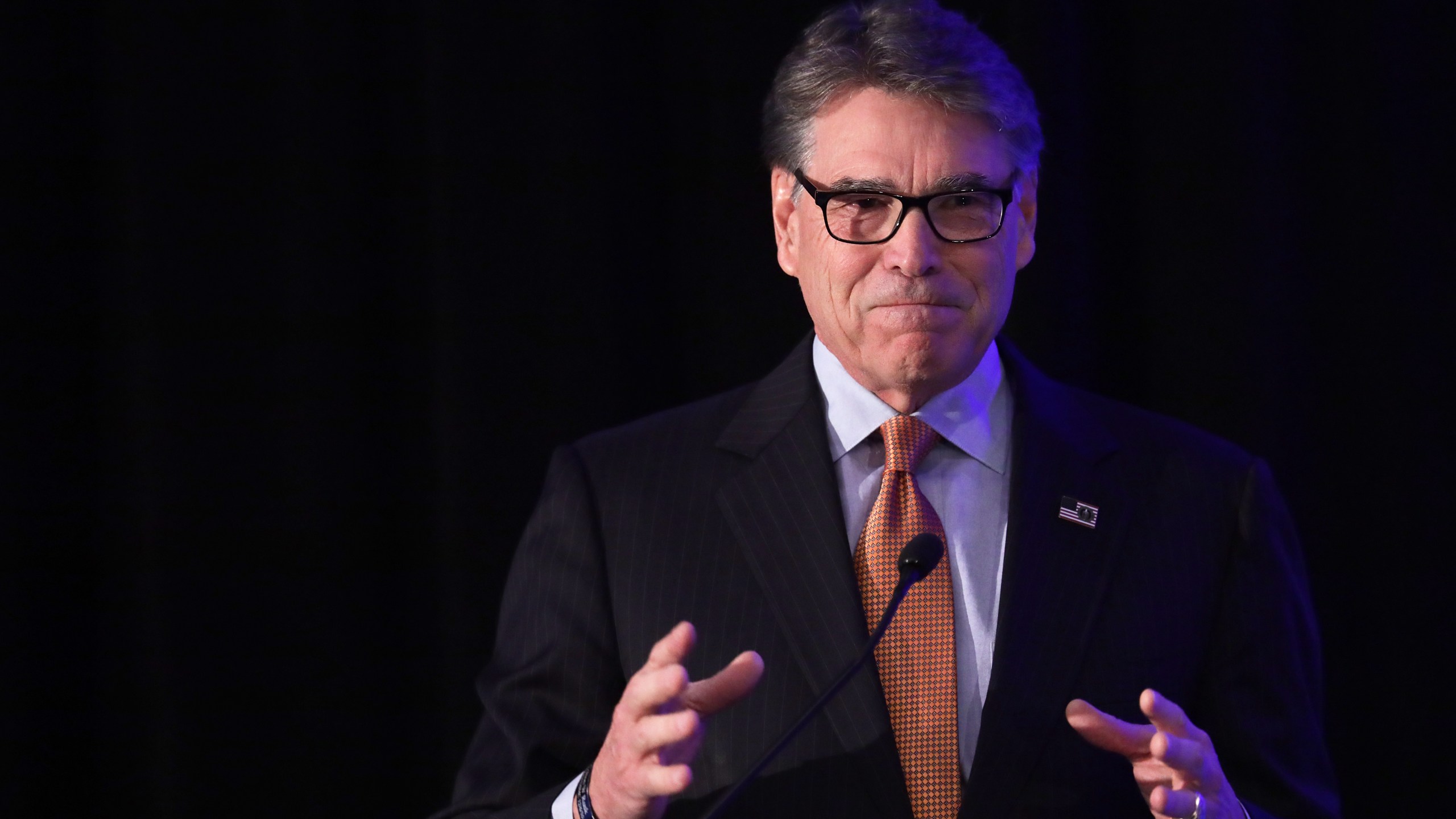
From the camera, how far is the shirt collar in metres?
1.44

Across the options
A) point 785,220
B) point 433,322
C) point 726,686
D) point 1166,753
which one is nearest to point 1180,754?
point 1166,753

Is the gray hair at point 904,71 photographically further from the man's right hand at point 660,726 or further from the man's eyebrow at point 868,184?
the man's right hand at point 660,726

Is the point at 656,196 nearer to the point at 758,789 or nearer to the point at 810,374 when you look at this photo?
the point at 810,374

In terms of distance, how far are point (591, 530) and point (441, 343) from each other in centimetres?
71

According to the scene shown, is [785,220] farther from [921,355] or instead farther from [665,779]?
[665,779]

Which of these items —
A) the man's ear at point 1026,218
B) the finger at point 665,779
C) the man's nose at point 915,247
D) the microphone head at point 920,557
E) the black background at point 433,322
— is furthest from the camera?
the black background at point 433,322

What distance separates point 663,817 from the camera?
1.36 m

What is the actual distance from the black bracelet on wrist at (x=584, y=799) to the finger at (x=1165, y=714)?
550mm

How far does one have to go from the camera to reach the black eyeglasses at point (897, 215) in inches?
54.3

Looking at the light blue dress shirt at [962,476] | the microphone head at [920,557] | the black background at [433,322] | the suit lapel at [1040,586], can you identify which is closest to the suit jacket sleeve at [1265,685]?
the suit lapel at [1040,586]

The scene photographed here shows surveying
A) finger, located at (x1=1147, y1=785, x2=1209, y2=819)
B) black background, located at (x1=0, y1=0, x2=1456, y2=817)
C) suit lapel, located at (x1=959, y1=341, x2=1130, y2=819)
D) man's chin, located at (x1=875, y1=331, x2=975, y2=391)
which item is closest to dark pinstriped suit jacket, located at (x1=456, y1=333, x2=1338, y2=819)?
suit lapel, located at (x1=959, y1=341, x2=1130, y2=819)

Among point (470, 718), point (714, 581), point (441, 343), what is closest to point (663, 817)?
point (714, 581)

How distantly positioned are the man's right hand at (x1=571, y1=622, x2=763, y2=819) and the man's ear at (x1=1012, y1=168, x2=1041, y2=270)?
2.34 ft

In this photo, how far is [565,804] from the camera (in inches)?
49.4
